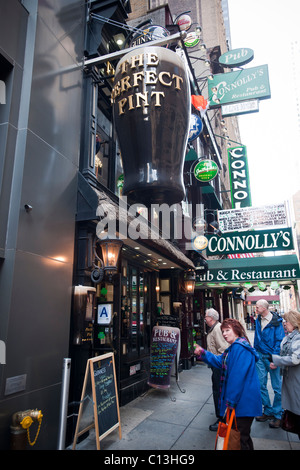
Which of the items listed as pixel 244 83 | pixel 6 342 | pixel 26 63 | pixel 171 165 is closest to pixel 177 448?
pixel 6 342

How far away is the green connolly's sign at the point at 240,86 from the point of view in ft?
43.6

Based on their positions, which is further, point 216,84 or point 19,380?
point 216,84

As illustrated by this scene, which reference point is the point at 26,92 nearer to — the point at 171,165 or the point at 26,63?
the point at 26,63

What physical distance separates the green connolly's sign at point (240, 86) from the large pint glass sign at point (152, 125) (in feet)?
37.4

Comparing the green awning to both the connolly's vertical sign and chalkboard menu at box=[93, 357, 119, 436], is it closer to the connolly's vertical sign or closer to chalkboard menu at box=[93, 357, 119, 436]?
the connolly's vertical sign

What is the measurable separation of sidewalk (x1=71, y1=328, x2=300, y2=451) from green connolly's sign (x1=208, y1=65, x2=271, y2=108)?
39.6 feet

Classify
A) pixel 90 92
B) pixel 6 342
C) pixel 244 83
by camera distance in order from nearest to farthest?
pixel 6 342 < pixel 90 92 < pixel 244 83

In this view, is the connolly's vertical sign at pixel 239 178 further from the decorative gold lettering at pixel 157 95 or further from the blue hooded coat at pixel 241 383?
the decorative gold lettering at pixel 157 95

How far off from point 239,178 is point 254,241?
716 cm

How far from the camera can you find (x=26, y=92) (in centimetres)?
457

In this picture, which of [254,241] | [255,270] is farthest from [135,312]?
[254,241]

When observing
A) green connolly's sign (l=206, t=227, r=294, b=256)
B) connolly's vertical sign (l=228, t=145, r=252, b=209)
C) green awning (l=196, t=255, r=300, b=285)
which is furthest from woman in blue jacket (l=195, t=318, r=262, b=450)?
connolly's vertical sign (l=228, t=145, r=252, b=209)

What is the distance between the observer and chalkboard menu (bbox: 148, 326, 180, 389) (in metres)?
7.36

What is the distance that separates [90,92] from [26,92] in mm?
2267
